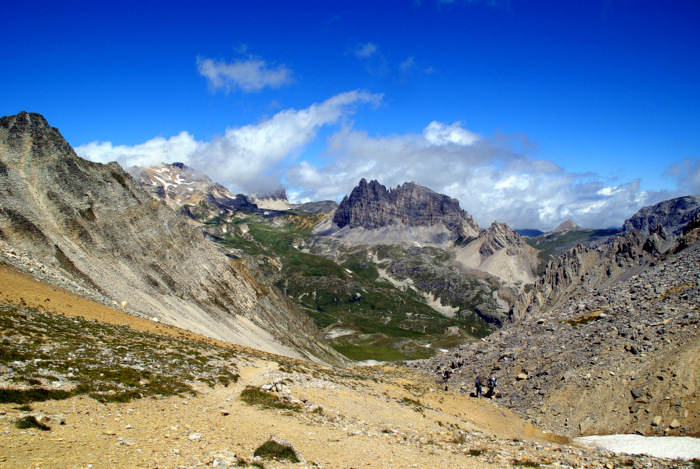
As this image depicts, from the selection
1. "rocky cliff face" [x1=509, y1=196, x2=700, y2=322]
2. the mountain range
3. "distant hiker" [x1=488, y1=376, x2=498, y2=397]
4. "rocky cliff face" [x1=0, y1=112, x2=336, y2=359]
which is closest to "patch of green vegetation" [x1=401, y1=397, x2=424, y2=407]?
the mountain range

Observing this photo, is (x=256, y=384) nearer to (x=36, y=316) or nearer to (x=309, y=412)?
(x=309, y=412)

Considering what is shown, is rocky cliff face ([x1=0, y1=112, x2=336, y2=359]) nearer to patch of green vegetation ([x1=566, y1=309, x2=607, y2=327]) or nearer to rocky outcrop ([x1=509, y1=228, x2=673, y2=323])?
patch of green vegetation ([x1=566, y1=309, x2=607, y2=327])

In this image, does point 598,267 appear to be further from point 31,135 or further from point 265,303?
point 31,135

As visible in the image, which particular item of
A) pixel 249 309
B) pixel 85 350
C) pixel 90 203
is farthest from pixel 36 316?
pixel 249 309

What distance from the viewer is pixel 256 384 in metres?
27.0

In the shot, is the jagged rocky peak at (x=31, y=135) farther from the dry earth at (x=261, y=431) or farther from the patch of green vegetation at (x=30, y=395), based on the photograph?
the patch of green vegetation at (x=30, y=395)

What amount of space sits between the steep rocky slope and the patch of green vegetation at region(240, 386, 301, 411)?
87.5 ft

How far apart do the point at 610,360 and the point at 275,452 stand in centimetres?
3761

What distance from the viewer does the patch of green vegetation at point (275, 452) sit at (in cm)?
1532

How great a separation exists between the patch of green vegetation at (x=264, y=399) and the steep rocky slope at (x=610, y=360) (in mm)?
26671

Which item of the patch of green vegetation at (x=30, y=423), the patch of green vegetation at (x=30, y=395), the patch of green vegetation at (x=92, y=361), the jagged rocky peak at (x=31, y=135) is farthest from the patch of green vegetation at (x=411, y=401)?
the jagged rocky peak at (x=31, y=135)

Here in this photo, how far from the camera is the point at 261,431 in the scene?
18719 mm

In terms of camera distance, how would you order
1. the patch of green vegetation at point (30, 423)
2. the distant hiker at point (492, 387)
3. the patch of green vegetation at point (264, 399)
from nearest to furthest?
the patch of green vegetation at point (30, 423) < the patch of green vegetation at point (264, 399) < the distant hiker at point (492, 387)

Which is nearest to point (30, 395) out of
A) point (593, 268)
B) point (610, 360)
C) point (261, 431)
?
point (261, 431)
